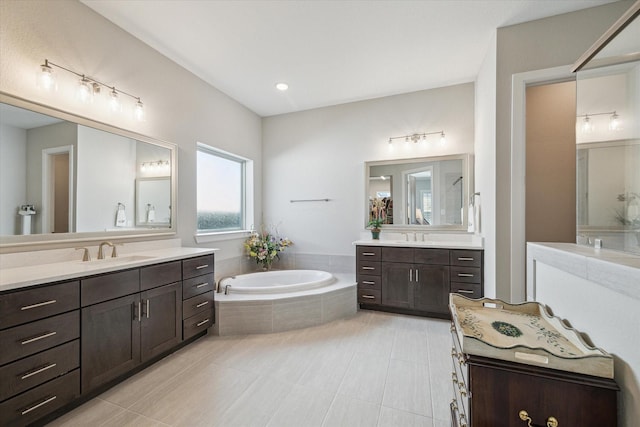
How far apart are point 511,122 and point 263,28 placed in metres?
2.30

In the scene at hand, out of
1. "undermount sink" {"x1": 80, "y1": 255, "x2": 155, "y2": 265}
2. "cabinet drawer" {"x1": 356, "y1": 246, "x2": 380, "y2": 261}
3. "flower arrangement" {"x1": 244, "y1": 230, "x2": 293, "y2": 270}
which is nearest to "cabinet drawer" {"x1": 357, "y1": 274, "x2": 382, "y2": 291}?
"cabinet drawer" {"x1": 356, "y1": 246, "x2": 380, "y2": 261}

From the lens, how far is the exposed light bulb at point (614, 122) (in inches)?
43.4

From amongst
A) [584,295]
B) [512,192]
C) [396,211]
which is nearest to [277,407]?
[584,295]

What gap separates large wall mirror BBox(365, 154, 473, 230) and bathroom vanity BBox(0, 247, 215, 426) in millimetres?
2536

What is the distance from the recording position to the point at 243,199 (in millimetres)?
4133

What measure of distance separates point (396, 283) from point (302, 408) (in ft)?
6.06

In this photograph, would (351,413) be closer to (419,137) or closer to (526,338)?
(526,338)

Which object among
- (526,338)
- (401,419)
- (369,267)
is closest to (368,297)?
(369,267)

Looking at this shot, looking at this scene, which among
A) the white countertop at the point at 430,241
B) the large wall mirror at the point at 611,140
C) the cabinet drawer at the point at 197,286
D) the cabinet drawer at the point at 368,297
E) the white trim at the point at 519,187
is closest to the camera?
the large wall mirror at the point at 611,140

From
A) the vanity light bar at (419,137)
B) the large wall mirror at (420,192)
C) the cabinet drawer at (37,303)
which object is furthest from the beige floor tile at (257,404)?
the vanity light bar at (419,137)

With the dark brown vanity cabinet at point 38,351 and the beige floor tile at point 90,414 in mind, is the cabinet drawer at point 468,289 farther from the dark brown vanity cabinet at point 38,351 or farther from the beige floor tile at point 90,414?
the dark brown vanity cabinet at point 38,351

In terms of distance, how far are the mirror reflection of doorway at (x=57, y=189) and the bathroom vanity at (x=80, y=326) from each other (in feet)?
0.96

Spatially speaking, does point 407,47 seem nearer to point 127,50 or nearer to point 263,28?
point 263,28

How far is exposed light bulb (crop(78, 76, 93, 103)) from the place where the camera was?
78.2 inches
